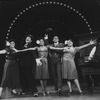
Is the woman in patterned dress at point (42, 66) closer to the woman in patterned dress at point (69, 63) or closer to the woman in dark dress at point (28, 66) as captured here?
the woman in dark dress at point (28, 66)

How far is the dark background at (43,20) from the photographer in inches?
148

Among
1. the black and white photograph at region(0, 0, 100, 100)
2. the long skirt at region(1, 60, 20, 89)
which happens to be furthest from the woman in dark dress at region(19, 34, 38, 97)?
the long skirt at region(1, 60, 20, 89)

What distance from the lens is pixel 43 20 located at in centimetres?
377

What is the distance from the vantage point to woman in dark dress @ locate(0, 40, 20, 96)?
3725 millimetres

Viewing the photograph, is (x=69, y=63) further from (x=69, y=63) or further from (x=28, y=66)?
(x=28, y=66)

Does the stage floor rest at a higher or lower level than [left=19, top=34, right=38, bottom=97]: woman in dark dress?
lower

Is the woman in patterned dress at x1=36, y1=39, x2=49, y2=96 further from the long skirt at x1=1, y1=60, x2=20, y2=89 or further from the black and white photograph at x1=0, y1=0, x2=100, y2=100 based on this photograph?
the long skirt at x1=1, y1=60, x2=20, y2=89

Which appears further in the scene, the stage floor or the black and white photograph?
the black and white photograph

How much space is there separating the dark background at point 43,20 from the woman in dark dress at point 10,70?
8 cm

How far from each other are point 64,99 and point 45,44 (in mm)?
984

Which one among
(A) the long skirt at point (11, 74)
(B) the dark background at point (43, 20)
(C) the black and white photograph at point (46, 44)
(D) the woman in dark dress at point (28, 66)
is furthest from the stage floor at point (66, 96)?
(B) the dark background at point (43, 20)

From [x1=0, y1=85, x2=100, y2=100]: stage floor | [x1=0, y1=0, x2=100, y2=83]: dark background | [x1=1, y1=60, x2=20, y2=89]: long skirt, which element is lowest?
[x1=0, y1=85, x2=100, y2=100]: stage floor

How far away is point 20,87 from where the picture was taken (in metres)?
3.77

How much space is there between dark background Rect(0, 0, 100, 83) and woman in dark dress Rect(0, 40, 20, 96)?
0.25 feet
